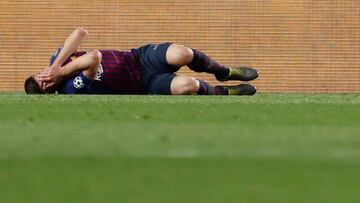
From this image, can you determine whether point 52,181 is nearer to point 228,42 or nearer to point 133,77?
point 133,77

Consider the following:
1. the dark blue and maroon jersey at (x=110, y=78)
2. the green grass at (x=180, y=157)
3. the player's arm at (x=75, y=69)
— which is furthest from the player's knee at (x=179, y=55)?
the green grass at (x=180, y=157)

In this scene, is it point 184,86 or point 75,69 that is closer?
point 75,69

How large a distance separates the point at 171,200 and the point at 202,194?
9 cm

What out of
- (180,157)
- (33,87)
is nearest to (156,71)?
(33,87)

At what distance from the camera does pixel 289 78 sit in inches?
455

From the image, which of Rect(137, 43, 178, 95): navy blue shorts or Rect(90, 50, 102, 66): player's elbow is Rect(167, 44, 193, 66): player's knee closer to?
Rect(137, 43, 178, 95): navy blue shorts

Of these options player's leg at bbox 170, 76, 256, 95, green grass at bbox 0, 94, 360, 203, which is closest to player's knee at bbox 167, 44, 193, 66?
player's leg at bbox 170, 76, 256, 95

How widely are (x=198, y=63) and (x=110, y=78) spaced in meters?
0.64

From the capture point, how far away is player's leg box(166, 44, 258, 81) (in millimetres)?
6621

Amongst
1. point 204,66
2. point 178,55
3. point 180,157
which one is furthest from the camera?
point 204,66

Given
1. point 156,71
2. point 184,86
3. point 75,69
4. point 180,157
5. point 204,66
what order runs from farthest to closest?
point 204,66, point 156,71, point 184,86, point 75,69, point 180,157

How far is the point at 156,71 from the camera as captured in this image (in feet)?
22.0

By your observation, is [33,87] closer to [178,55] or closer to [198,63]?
[178,55]

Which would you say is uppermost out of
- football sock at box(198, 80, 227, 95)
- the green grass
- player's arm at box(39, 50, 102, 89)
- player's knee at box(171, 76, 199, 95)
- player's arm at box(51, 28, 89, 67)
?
the green grass
